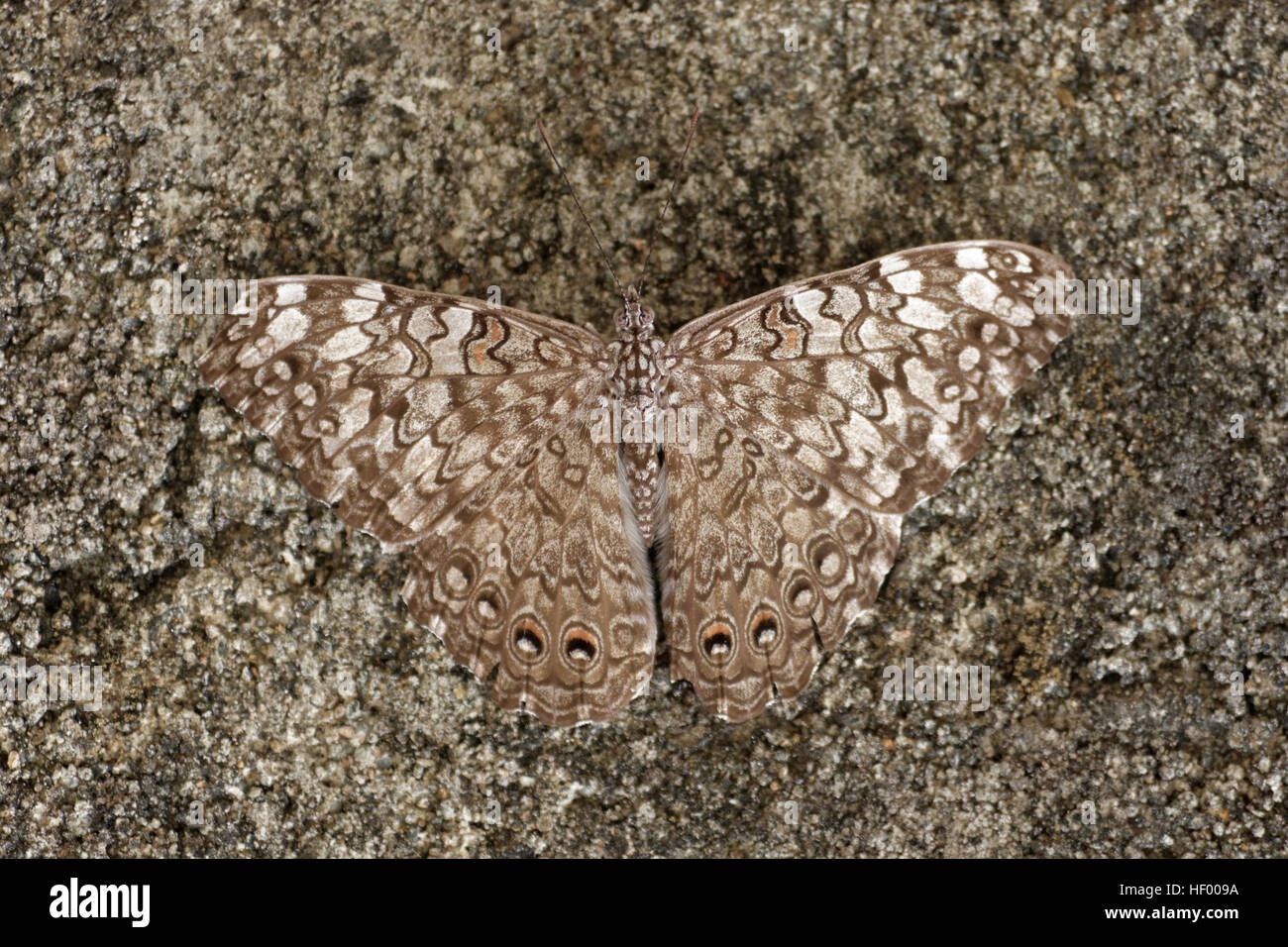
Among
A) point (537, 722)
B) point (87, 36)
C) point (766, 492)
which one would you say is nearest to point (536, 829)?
point (537, 722)

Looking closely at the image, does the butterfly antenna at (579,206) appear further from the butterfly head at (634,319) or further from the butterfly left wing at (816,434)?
the butterfly left wing at (816,434)

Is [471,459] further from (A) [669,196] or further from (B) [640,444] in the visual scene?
(A) [669,196]

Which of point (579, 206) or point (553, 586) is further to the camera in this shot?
point (579, 206)

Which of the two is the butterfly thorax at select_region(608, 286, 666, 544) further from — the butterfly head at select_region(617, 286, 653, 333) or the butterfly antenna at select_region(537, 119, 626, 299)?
the butterfly antenna at select_region(537, 119, 626, 299)

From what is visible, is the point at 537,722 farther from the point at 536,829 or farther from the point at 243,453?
the point at 243,453

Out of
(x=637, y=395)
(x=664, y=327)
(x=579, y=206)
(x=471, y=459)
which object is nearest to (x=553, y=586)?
(x=471, y=459)

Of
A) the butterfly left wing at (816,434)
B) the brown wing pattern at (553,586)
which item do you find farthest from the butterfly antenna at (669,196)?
the brown wing pattern at (553,586)
